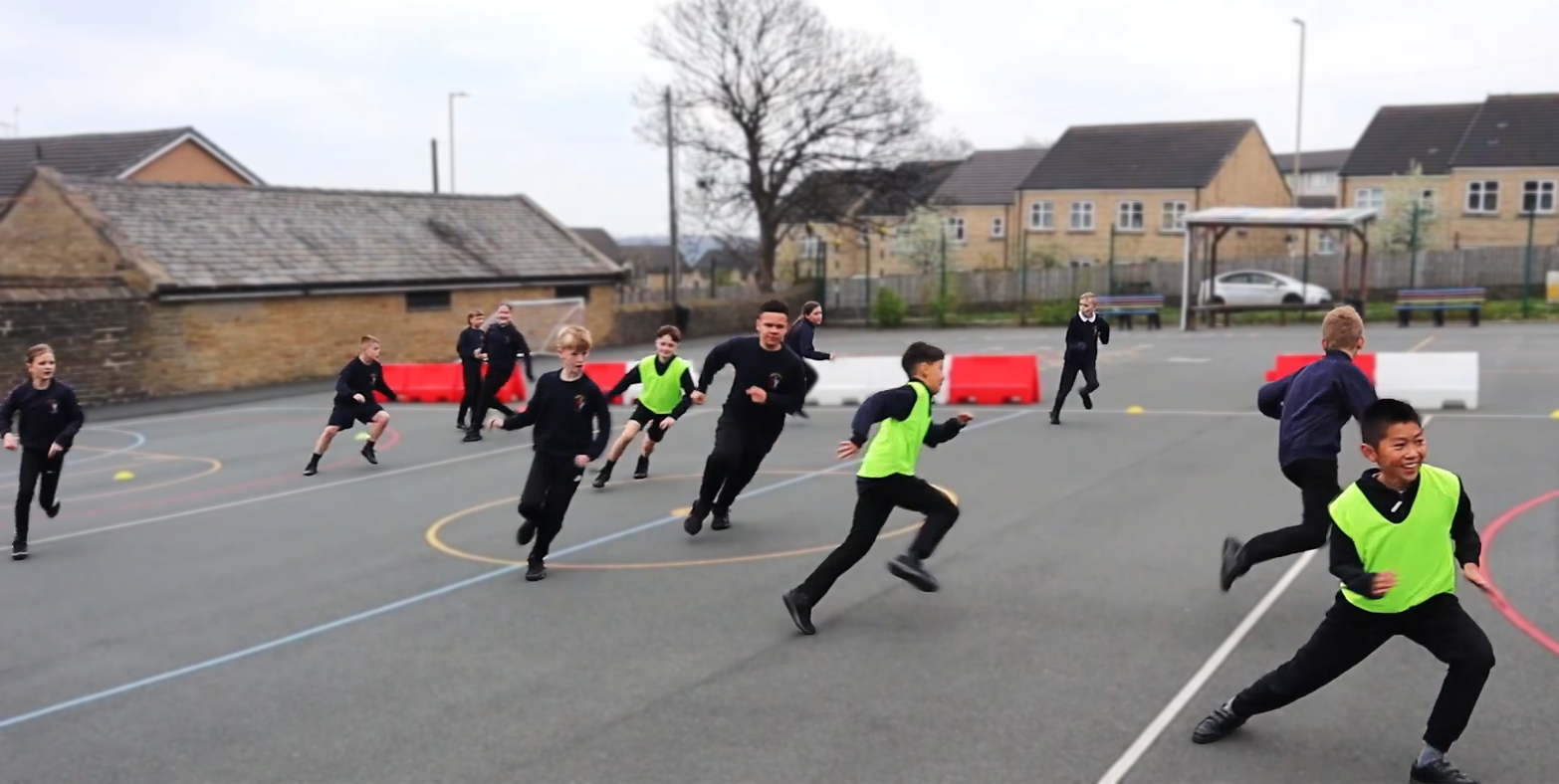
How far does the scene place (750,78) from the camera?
4706 cm

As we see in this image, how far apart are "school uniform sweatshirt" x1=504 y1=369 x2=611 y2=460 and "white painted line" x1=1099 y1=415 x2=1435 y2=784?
447cm

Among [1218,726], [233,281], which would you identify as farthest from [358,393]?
[233,281]

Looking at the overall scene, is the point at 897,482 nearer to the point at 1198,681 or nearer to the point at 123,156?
the point at 1198,681

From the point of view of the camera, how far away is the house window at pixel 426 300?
33.3 meters

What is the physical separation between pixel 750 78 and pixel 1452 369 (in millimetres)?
32655

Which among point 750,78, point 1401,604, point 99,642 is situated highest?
point 750,78

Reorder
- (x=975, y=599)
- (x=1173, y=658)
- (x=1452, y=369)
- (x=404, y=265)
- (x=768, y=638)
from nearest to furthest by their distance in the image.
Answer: (x=1173, y=658)
(x=768, y=638)
(x=975, y=599)
(x=1452, y=369)
(x=404, y=265)

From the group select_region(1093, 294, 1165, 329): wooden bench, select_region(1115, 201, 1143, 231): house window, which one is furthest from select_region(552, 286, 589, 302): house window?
select_region(1115, 201, 1143, 231): house window

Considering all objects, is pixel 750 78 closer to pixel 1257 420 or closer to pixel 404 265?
pixel 404 265

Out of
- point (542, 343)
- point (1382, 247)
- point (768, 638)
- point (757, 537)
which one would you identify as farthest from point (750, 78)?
point (768, 638)

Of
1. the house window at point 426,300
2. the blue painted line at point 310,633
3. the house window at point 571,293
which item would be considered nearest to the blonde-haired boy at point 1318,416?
the blue painted line at point 310,633

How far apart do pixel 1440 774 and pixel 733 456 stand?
5.97m

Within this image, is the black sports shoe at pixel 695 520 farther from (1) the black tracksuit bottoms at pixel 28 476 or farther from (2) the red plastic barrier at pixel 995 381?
(2) the red plastic barrier at pixel 995 381

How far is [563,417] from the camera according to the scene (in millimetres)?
9406
